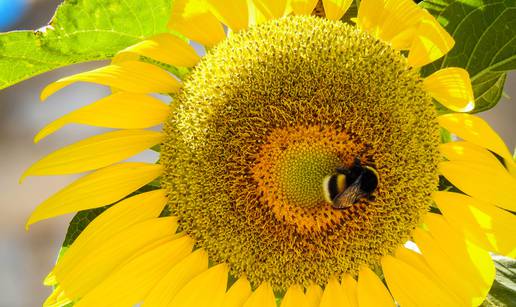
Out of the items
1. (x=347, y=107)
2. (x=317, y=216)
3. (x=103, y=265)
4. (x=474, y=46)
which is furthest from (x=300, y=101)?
(x=103, y=265)

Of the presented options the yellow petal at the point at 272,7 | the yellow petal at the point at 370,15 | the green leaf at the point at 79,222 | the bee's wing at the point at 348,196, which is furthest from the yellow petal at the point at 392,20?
the green leaf at the point at 79,222

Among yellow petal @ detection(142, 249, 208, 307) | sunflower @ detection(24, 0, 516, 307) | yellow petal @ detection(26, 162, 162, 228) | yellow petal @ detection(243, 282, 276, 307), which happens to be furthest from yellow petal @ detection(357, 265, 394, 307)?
yellow petal @ detection(26, 162, 162, 228)

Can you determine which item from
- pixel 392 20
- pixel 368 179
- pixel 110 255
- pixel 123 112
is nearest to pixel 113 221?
pixel 110 255

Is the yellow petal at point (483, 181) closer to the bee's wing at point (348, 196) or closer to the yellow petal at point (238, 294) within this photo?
the bee's wing at point (348, 196)

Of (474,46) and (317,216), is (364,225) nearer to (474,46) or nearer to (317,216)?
(317,216)

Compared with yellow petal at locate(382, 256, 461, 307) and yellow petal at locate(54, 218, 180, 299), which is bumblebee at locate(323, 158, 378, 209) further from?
yellow petal at locate(54, 218, 180, 299)
